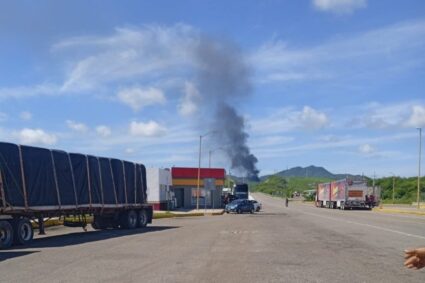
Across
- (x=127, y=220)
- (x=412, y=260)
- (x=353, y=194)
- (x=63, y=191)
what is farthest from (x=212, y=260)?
(x=353, y=194)

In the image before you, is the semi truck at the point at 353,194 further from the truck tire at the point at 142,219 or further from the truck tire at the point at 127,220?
the truck tire at the point at 127,220

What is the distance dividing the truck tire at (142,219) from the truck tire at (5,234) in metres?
12.7

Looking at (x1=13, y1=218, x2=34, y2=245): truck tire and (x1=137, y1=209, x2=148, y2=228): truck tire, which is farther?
(x1=137, y1=209, x2=148, y2=228): truck tire

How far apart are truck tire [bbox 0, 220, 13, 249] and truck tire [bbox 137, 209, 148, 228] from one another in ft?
41.5

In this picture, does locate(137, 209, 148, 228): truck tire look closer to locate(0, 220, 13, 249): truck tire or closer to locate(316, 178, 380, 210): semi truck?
locate(0, 220, 13, 249): truck tire

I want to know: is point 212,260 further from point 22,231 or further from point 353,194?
point 353,194

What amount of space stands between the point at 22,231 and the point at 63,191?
341 centimetres

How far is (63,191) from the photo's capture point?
25.0 meters

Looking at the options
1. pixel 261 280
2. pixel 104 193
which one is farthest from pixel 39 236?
pixel 261 280

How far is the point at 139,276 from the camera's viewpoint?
41.6 feet

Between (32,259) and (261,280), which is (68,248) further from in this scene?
(261,280)

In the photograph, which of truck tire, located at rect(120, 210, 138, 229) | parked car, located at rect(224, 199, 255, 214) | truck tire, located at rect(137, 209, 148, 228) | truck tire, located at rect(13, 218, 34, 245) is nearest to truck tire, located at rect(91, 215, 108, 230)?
truck tire, located at rect(120, 210, 138, 229)

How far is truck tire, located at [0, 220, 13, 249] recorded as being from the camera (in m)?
20.6

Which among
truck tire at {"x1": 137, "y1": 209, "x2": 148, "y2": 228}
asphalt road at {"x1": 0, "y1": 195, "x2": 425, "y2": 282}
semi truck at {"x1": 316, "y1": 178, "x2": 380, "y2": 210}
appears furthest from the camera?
semi truck at {"x1": 316, "y1": 178, "x2": 380, "y2": 210}
